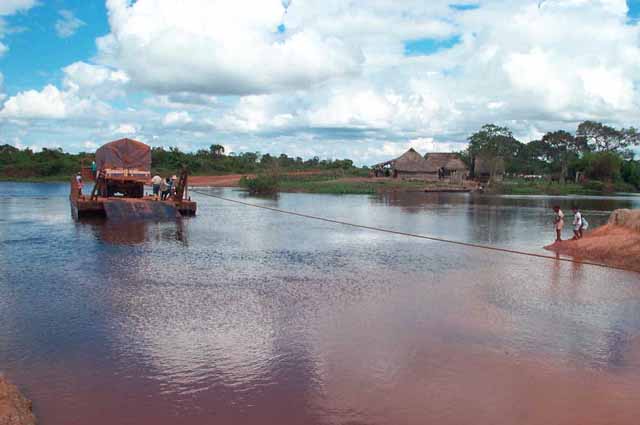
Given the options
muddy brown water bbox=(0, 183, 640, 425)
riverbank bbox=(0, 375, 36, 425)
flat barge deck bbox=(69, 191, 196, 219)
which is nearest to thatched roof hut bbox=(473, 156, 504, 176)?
Answer: flat barge deck bbox=(69, 191, 196, 219)

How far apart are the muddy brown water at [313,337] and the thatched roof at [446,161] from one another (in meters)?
58.3

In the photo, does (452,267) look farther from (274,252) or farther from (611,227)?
(611,227)

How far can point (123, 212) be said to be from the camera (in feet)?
66.8

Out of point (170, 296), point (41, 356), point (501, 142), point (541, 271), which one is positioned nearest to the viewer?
point (41, 356)

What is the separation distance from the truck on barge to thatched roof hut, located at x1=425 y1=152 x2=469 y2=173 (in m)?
49.6

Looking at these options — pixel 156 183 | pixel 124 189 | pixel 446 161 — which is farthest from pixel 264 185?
pixel 446 161

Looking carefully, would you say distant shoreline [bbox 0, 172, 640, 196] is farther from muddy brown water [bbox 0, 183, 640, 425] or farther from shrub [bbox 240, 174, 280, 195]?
muddy brown water [bbox 0, 183, 640, 425]

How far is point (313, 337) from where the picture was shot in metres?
7.25

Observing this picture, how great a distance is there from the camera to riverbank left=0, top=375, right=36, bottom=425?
436 centimetres

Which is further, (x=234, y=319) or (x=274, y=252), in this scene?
(x=274, y=252)

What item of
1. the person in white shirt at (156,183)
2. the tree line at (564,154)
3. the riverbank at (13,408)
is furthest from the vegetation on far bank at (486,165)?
the riverbank at (13,408)

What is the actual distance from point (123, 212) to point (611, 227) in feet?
56.2

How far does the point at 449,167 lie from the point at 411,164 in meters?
6.66

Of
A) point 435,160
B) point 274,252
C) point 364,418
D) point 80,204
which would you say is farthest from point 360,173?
point 364,418
